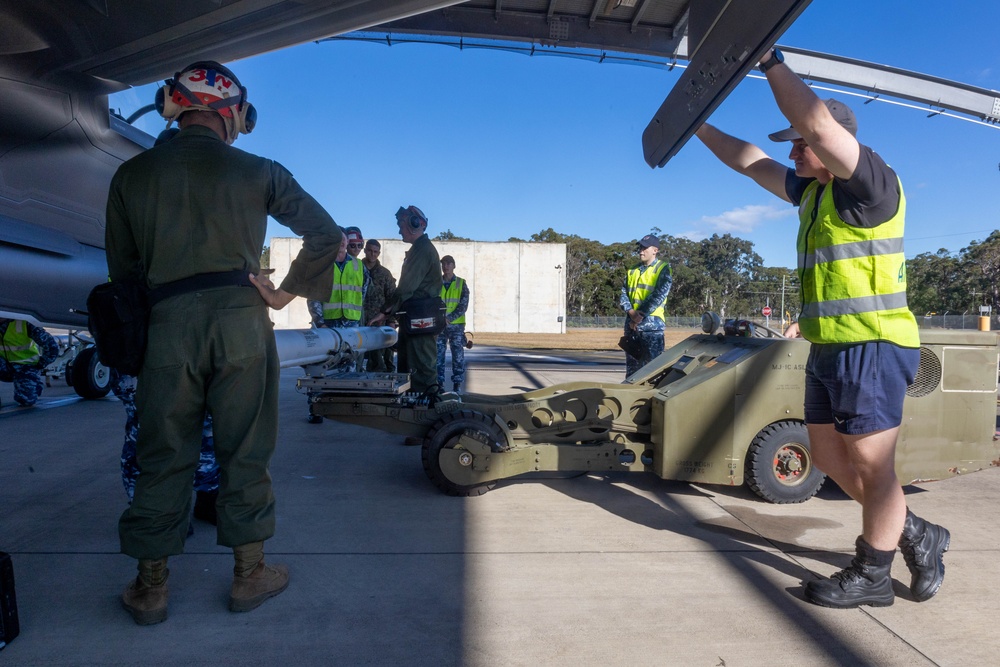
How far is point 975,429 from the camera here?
3.54m

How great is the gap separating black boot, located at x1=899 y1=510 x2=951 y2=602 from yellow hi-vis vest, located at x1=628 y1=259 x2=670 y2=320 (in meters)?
3.94

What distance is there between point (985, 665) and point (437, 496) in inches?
107

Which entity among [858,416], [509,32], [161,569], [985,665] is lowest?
[985,665]

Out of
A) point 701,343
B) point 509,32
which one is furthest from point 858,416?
point 509,32

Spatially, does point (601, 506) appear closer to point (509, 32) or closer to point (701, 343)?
point (701, 343)

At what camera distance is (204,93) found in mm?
2361

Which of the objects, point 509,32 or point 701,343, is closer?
point 701,343

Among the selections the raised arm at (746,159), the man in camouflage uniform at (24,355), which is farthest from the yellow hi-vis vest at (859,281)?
the man in camouflage uniform at (24,355)

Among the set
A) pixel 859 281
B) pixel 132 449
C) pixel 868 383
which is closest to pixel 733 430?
pixel 868 383

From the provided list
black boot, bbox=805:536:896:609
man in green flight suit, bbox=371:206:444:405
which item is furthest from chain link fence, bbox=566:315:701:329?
black boot, bbox=805:536:896:609

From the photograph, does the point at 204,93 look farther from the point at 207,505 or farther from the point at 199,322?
the point at 207,505

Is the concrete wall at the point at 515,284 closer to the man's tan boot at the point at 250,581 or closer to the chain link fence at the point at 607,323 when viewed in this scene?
the chain link fence at the point at 607,323

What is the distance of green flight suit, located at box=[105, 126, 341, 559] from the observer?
219 cm

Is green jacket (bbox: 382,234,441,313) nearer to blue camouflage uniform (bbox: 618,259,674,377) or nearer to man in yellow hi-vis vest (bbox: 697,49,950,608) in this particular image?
blue camouflage uniform (bbox: 618,259,674,377)
